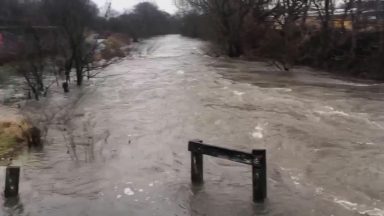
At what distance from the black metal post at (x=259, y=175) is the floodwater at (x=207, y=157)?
0.20 metres

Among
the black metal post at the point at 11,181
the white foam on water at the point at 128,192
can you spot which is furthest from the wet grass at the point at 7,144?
the white foam on water at the point at 128,192

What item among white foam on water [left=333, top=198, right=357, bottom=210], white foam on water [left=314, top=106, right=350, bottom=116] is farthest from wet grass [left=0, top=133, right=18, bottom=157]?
white foam on water [left=314, top=106, right=350, bottom=116]

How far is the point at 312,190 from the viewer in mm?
10992

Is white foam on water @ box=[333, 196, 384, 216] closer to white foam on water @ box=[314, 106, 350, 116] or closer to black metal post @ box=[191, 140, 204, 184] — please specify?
black metal post @ box=[191, 140, 204, 184]

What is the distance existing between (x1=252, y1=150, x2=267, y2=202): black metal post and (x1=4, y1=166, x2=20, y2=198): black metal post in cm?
459

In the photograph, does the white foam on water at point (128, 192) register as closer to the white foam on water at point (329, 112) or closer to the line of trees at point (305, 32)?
the white foam on water at point (329, 112)

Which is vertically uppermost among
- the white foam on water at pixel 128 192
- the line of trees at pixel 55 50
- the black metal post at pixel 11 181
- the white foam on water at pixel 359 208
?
the line of trees at pixel 55 50

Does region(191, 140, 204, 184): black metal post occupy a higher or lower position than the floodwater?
higher

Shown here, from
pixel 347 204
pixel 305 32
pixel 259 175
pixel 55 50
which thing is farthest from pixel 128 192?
pixel 305 32

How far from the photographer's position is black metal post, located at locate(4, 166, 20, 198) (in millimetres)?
10500

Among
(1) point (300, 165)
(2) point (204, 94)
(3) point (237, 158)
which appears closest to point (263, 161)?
(3) point (237, 158)

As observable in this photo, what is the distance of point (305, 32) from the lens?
136ft

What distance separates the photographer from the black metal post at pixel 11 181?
10500 millimetres

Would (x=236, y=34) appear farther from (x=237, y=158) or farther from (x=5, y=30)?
(x=237, y=158)
